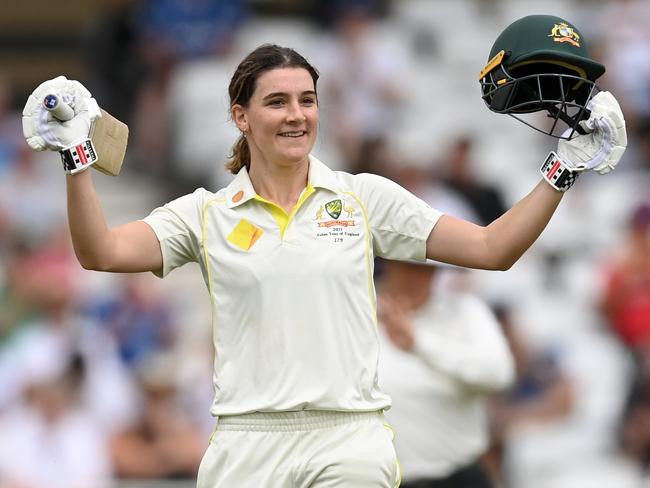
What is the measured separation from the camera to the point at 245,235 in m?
4.86

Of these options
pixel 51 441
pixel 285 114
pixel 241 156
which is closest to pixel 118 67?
pixel 51 441

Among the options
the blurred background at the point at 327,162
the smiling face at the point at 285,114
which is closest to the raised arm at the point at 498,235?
the smiling face at the point at 285,114

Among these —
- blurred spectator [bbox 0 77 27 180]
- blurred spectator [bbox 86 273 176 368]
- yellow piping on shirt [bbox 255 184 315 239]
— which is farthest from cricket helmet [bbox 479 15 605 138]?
blurred spectator [bbox 0 77 27 180]

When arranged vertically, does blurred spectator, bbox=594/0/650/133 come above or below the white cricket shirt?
above

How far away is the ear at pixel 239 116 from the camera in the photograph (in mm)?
5035

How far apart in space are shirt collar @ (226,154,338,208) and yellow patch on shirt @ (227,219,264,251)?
0.26 ft

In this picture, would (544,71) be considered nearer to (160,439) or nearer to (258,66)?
(258,66)

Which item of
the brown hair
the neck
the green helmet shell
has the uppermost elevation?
the green helmet shell

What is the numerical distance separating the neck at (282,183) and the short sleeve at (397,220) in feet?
0.63

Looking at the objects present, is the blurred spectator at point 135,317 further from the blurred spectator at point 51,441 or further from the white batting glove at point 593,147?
the white batting glove at point 593,147

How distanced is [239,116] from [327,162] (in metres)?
6.77

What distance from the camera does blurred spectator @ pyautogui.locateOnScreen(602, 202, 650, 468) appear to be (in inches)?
384

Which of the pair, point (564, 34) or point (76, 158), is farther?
point (564, 34)

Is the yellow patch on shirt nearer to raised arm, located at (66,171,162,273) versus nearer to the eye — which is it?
raised arm, located at (66,171,162,273)
